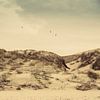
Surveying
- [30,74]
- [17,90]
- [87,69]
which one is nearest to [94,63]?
[87,69]

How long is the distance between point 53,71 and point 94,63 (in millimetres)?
6122

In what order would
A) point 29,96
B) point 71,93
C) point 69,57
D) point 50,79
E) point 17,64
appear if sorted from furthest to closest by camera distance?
point 69,57 < point 17,64 < point 50,79 < point 71,93 < point 29,96

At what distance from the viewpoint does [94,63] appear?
45000 millimetres

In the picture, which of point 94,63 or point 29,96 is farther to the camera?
point 94,63

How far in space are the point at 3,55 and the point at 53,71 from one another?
6.60 m

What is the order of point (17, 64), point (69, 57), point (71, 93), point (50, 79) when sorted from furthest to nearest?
point (69, 57)
point (17, 64)
point (50, 79)
point (71, 93)

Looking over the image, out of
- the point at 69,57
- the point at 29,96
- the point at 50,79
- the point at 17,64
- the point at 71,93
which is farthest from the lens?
the point at 69,57

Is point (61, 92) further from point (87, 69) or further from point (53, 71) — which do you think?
point (87, 69)

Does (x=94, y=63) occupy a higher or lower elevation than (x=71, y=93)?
higher

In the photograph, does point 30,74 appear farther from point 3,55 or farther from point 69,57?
point 69,57

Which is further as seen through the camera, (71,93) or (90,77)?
(90,77)

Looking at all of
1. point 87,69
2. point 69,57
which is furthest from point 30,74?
point 69,57

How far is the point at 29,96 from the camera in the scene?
3306 centimetres

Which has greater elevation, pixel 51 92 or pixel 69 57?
pixel 69 57
